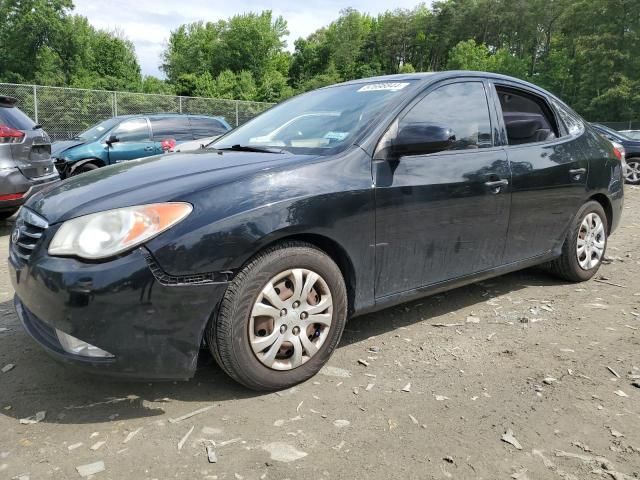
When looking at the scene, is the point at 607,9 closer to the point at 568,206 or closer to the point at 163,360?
the point at 568,206

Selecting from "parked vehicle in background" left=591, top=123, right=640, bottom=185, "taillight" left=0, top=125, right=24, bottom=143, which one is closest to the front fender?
"taillight" left=0, top=125, right=24, bottom=143

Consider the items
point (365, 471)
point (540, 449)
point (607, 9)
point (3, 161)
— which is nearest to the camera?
point (365, 471)

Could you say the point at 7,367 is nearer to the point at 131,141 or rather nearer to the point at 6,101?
the point at 6,101

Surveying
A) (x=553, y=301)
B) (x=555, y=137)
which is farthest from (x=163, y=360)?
(x=555, y=137)

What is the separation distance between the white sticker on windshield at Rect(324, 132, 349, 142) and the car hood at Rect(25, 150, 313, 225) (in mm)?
276

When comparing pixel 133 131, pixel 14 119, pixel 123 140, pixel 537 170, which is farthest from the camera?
pixel 133 131

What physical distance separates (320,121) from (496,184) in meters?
1.22

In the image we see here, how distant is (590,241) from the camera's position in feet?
14.7

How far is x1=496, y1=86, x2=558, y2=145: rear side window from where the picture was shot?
12.3ft

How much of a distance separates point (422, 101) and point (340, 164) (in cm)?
82

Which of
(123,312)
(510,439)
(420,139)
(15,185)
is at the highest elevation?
(420,139)

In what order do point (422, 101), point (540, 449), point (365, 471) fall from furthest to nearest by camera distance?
point (422, 101), point (540, 449), point (365, 471)

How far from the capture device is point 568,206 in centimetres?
413

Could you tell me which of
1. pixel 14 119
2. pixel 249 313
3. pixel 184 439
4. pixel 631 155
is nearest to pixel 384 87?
pixel 249 313
